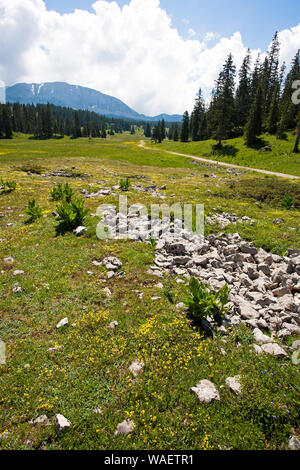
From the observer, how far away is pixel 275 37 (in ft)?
242

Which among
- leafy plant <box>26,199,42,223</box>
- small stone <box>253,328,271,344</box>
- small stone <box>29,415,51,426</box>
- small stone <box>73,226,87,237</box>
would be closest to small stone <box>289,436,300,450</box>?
small stone <box>253,328,271,344</box>

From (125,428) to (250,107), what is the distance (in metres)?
83.7

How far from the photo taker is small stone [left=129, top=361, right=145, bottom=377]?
4730 mm

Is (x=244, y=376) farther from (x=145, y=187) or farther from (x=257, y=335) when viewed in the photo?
(x=145, y=187)

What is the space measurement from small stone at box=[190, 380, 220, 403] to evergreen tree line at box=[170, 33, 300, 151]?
51.4 metres

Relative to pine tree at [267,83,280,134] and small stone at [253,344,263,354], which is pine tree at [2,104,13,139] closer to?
pine tree at [267,83,280,134]

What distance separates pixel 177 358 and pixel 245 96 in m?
87.1

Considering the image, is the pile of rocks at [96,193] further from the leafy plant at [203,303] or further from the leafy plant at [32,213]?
the leafy plant at [203,303]

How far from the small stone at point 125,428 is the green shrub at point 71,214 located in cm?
921

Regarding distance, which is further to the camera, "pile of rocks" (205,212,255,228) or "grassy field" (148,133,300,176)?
"grassy field" (148,133,300,176)

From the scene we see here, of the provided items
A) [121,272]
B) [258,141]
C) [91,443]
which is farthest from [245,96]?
[91,443]

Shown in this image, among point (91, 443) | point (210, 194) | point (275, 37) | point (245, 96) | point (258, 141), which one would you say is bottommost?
point (91, 443)

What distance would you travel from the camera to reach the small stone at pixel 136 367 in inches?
186
